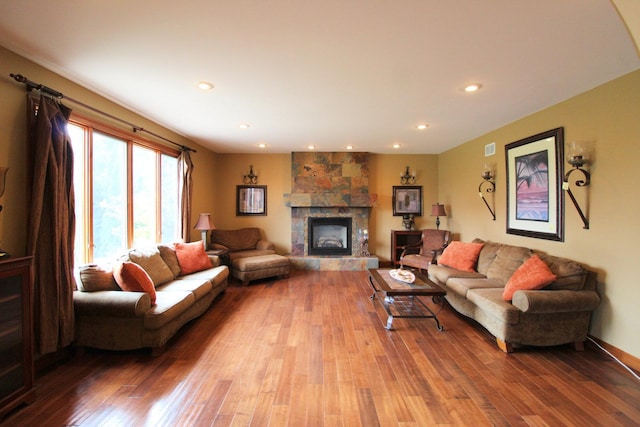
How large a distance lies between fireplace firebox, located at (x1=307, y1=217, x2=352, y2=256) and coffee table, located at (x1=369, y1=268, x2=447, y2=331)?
77.7 inches

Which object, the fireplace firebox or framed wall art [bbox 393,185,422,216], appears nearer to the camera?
the fireplace firebox

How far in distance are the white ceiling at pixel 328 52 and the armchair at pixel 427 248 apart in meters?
2.50

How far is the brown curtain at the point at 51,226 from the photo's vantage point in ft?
7.20

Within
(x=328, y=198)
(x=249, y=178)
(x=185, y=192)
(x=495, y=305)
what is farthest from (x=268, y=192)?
(x=495, y=305)

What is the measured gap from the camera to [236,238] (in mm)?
5703

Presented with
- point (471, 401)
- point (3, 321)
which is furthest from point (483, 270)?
point (3, 321)

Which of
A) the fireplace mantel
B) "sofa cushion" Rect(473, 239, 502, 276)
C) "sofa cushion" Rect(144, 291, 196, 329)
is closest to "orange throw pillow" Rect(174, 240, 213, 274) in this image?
"sofa cushion" Rect(144, 291, 196, 329)

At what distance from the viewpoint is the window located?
2816mm

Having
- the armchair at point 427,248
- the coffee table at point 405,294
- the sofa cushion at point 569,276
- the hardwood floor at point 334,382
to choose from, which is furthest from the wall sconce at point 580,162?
the armchair at point 427,248

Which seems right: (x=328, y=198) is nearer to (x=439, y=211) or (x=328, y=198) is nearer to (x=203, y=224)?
(x=439, y=211)

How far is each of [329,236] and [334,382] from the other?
417 cm

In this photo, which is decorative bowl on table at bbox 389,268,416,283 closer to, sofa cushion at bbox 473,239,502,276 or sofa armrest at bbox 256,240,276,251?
sofa cushion at bbox 473,239,502,276

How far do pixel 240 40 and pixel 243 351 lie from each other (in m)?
2.65

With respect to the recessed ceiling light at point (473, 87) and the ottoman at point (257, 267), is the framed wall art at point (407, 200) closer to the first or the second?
the ottoman at point (257, 267)
